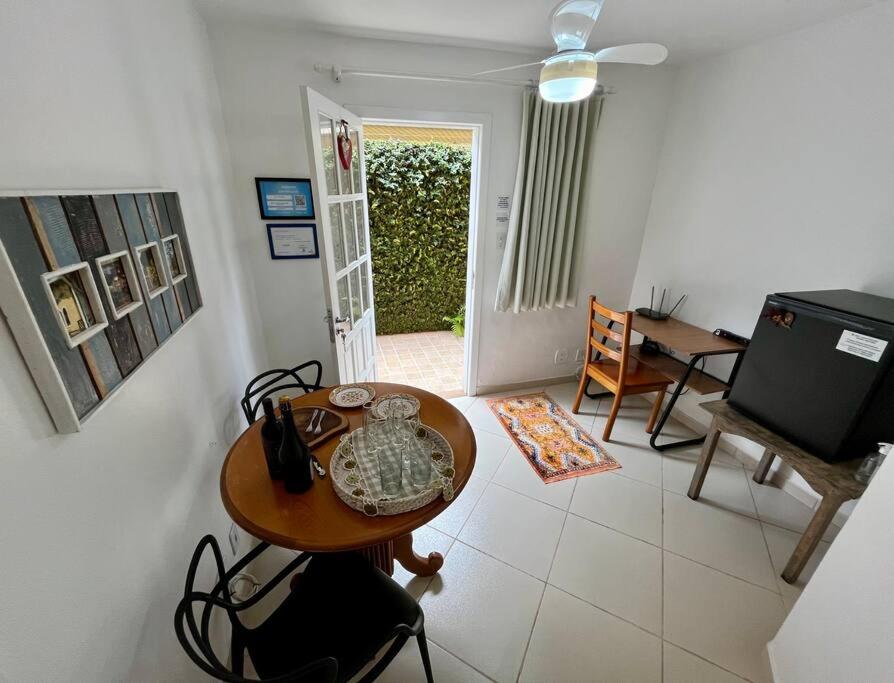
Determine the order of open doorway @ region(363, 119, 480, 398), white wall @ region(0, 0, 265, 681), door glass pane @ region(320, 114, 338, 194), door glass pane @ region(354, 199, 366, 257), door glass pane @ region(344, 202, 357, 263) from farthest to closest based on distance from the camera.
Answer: open doorway @ region(363, 119, 480, 398)
door glass pane @ region(354, 199, 366, 257)
door glass pane @ region(344, 202, 357, 263)
door glass pane @ region(320, 114, 338, 194)
white wall @ region(0, 0, 265, 681)

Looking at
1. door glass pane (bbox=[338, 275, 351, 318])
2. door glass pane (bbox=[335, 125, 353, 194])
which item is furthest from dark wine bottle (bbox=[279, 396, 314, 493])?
door glass pane (bbox=[335, 125, 353, 194])

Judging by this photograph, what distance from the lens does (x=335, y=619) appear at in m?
1.07

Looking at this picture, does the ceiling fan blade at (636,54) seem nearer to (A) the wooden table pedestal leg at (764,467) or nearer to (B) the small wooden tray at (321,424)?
(B) the small wooden tray at (321,424)

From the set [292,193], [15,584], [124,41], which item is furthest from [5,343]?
[292,193]

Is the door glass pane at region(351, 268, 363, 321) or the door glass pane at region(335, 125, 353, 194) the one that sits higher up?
the door glass pane at region(335, 125, 353, 194)

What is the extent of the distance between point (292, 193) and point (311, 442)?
153 centimetres

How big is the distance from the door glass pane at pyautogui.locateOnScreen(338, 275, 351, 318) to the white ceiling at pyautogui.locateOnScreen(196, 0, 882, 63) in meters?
1.27

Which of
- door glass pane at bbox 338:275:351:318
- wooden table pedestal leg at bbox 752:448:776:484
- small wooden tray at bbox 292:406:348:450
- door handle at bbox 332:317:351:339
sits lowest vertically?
wooden table pedestal leg at bbox 752:448:776:484

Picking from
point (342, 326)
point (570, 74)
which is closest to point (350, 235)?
point (342, 326)

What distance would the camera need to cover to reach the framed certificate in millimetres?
2135

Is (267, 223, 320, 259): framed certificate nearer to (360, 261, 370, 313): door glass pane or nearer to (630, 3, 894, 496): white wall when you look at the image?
(360, 261, 370, 313): door glass pane

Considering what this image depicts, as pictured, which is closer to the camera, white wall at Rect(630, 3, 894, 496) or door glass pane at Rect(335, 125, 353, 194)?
white wall at Rect(630, 3, 894, 496)

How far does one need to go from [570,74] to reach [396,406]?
1468 millimetres

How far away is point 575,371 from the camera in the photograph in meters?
3.32
